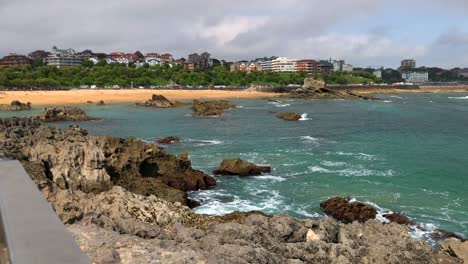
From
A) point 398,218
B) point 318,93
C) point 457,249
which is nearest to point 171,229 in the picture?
point 457,249

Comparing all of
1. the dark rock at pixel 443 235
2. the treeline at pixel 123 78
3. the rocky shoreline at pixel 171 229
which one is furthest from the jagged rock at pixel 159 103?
the dark rock at pixel 443 235

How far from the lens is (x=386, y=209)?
2327cm

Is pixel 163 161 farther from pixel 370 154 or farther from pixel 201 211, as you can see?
pixel 370 154

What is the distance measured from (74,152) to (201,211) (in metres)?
6.97

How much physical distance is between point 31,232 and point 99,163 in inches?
715

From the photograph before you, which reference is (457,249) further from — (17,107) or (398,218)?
(17,107)

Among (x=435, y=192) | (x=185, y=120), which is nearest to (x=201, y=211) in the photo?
(x=435, y=192)

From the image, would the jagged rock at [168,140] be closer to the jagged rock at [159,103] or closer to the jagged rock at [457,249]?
the jagged rock at [457,249]

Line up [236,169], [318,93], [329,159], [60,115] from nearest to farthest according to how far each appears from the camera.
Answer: [236,169]
[329,159]
[60,115]
[318,93]

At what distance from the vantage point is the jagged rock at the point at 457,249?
1380 cm

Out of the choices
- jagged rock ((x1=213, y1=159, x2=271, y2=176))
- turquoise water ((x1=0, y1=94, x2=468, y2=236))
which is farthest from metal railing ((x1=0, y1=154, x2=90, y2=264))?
jagged rock ((x1=213, y1=159, x2=271, y2=176))

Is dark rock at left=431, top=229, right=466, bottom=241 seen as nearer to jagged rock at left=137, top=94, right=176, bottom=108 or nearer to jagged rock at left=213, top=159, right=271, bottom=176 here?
jagged rock at left=213, top=159, right=271, bottom=176

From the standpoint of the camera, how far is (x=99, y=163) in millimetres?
20531

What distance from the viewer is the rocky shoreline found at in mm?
8969
